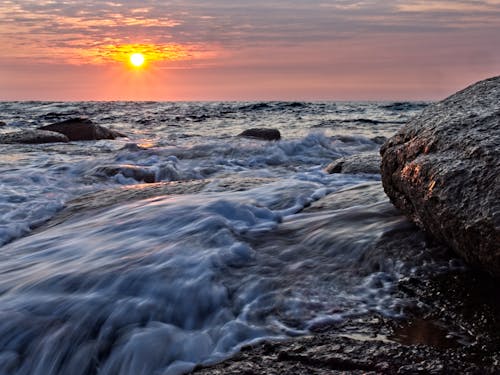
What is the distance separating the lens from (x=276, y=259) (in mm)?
3475

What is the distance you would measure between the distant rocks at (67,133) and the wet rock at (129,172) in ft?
23.3

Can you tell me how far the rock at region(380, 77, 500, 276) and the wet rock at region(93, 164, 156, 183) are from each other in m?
4.95

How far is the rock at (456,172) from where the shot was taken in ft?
8.85

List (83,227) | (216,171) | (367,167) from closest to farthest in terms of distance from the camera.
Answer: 1. (83,227)
2. (367,167)
3. (216,171)

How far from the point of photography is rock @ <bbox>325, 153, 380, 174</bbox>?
22.3 feet

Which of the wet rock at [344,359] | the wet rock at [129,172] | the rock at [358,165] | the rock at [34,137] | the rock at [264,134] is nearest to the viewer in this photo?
the wet rock at [344,359]

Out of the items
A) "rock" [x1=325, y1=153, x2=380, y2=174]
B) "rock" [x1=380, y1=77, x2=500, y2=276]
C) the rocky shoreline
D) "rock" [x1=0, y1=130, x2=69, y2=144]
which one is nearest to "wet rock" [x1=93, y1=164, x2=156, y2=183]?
"rock" [x1=325, y1=153, x2=380, y2=174]

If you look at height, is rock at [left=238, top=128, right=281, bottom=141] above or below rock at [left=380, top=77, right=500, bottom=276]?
below

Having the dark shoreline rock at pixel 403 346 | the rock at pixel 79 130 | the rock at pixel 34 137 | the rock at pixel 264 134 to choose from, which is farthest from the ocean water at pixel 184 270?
the rock at pixel 79 130

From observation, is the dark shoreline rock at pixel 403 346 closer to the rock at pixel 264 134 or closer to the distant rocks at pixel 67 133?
the rock at pixel 264 134

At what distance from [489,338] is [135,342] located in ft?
5.27

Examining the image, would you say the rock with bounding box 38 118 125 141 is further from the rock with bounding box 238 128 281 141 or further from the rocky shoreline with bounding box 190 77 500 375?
the rocky shoreline with bounding box 190 77 500 375

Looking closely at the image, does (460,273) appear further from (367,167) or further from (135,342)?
(367,167)

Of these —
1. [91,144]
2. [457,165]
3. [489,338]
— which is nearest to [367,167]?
[457,165]
